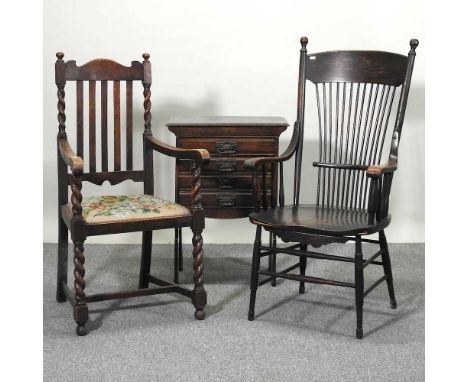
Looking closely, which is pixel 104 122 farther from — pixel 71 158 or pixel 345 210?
pixel 345 210

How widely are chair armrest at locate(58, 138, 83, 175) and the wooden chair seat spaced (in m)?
0.83

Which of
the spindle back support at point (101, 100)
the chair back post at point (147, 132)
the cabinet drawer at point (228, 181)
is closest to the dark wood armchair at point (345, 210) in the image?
the cabinet drawer at point (228, 181)

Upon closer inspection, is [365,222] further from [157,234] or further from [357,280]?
[157,234]

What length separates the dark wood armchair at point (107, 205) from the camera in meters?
3.05

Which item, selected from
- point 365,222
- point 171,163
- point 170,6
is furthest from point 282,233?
point 170,6

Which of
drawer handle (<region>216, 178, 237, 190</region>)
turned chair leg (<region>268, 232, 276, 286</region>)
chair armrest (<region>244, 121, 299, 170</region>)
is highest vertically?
chair armrest (<region>244, 121, 299, 170</region>)

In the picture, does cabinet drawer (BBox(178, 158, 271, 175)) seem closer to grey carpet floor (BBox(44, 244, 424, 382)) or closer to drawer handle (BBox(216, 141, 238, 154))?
drawer handle (BBox(216, 141, 238, 154))

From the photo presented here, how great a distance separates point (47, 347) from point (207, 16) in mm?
2617

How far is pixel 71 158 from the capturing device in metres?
3.04

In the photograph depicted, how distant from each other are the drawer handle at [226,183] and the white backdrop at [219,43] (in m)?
1.13

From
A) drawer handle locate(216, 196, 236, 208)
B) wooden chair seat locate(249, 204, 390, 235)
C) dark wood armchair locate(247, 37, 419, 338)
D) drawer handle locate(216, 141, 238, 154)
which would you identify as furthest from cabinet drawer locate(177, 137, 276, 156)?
wooden chair seat locate(249, 204, 390, 235)

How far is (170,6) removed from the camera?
4668 millimetres

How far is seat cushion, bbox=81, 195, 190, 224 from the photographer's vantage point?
308 cm

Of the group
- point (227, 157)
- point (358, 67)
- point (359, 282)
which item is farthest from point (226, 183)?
point (359, 282)
